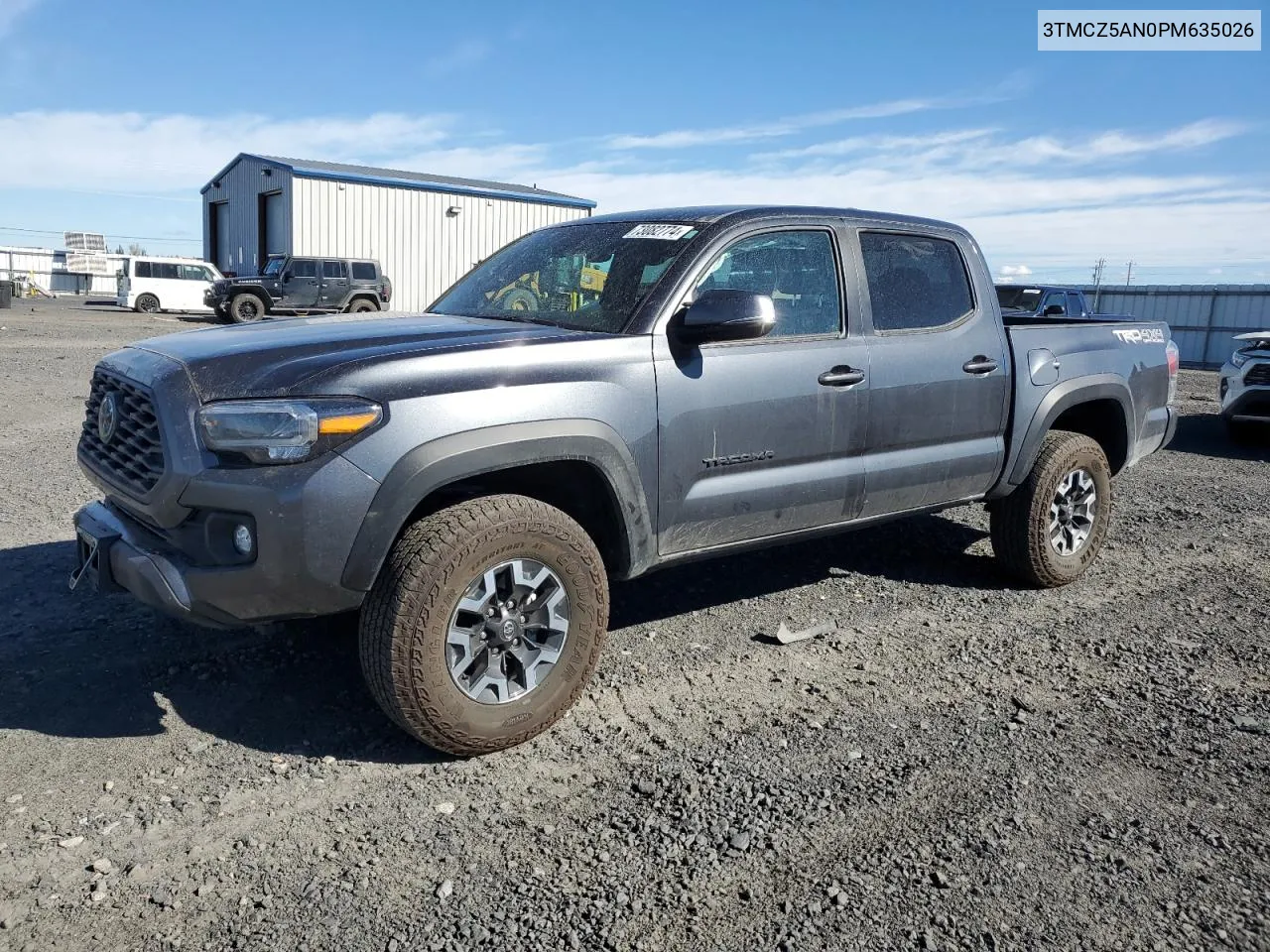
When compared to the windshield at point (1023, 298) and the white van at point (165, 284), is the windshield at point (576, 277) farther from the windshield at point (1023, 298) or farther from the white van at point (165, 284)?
the white van at point (165, 284)

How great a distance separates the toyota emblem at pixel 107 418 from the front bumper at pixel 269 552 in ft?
1.97

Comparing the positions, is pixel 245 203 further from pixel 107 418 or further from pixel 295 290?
pixel 107 418

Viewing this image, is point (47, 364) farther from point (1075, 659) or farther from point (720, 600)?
point (1075, 659)

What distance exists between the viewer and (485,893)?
8.66ft

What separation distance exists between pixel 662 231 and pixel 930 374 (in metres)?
1.41

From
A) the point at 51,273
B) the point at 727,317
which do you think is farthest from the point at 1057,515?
the point at 51,273

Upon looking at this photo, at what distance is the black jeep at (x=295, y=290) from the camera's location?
1019 inches

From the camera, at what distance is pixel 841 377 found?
4.21m

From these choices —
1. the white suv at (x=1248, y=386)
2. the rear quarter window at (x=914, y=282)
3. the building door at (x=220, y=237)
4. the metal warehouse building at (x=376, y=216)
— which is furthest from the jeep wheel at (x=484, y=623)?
the building door at (x=220, y=237)

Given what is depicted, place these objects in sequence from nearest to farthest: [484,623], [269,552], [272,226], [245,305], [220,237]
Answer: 1. [269,552]
2. [484,623]
3. [245,305]
4. [272,226]
5. [220,237]

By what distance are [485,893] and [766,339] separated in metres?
2.37

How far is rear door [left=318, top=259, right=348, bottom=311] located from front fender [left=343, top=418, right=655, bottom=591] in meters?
24.6

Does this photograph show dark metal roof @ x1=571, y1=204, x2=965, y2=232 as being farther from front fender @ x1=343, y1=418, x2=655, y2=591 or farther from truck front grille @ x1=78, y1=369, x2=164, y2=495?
truck front grille @ x1=78, y1=369, x2=164, y2=495

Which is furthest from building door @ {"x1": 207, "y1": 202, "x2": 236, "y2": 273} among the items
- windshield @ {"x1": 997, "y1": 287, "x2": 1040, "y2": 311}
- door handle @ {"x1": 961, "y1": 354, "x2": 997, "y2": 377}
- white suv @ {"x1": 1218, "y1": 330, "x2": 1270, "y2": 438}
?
door handle @ {"x1": 961, "y1": 354, "x2": 997, "y2": 377}
